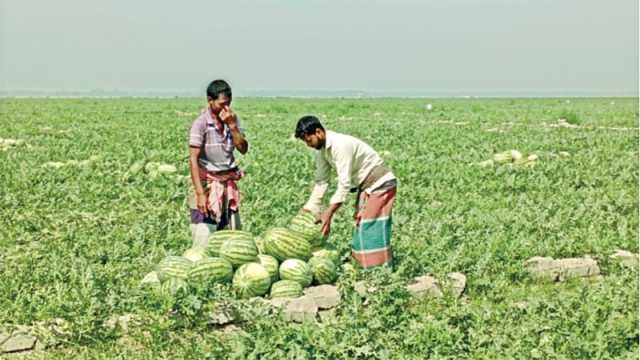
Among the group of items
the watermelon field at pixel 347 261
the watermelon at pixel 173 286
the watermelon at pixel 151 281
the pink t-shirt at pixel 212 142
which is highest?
the pink t-shirt at pixel 212 142

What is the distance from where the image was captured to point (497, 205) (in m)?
10.4

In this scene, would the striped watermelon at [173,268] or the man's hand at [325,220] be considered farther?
the man's hand at [325,220]

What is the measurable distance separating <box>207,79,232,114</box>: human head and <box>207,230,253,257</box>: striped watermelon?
1.05 metres

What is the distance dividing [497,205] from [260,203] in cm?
329

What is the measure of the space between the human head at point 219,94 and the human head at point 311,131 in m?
0.64

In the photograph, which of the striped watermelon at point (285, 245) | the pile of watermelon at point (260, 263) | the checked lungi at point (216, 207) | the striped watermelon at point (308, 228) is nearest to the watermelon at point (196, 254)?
the pile of watermelon at point (260, 263)

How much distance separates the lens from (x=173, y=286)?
5.70 meters

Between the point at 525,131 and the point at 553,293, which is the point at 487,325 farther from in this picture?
the point at 525,131

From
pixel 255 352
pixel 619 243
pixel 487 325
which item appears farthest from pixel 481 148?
pixel 255 352

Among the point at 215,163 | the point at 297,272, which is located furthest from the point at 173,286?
the point at 215,163

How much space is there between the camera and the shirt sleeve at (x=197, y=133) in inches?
251

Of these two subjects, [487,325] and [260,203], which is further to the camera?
[260,203]

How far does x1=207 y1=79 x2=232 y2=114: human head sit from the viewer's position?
20.2 ft

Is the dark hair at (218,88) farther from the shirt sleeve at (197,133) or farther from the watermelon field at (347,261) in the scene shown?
the watermelon field at (347,261)
